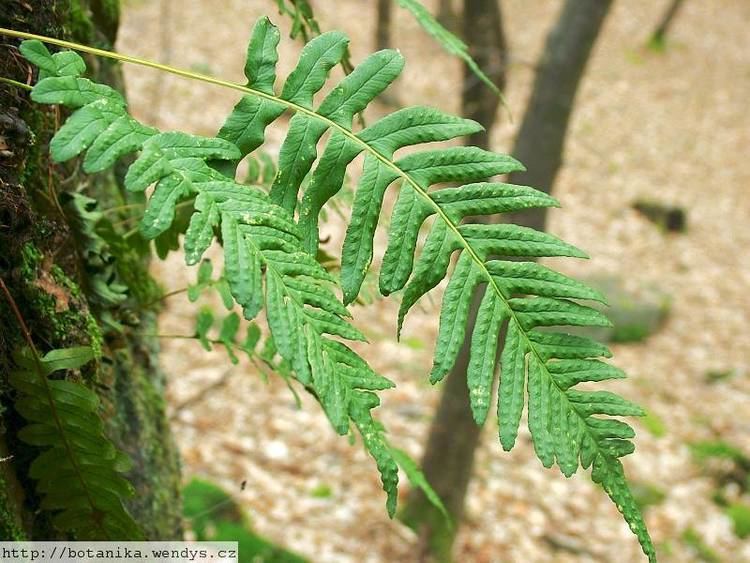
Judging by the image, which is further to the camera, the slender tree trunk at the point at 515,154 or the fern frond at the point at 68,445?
the slender tree trunk at the point at 515,154

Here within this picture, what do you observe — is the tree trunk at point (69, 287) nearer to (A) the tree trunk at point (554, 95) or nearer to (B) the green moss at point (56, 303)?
(B) the green moss at point (56, 303)

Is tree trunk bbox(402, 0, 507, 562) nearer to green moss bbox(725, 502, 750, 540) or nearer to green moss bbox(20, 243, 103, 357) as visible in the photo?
green moss bbox(725, 502, 750, 540)

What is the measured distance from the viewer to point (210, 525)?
3619mm

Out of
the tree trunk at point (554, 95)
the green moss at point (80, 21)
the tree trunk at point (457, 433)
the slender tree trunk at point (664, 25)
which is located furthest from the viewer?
the slender tree trunk at point (664, 25)

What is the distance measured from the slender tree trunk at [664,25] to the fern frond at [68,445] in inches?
598

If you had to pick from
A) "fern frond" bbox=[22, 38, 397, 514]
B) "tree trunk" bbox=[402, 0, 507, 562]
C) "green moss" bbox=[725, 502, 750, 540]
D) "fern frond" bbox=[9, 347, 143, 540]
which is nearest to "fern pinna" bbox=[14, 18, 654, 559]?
Result: "fern frond" bbox=[22, 38, 397, 514]

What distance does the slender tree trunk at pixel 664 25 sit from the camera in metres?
13.8

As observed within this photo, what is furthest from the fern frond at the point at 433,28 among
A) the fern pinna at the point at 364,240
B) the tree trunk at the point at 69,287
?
the tree trunk at the point at 69,287

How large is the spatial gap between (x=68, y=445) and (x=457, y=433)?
337 centimetres

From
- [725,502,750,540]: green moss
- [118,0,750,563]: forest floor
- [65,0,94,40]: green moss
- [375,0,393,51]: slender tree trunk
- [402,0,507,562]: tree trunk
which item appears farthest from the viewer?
[375,0,393,51]: slender tree trunk

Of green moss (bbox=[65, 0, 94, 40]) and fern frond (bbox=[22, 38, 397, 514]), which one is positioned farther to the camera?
green moss (bbox=[65, 0, 94, 40])

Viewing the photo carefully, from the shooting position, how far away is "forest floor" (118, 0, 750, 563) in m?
4.43

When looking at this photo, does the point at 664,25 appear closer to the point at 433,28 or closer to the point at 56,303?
the point at 433,28

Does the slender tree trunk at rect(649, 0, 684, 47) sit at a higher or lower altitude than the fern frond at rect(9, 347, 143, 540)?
higher
